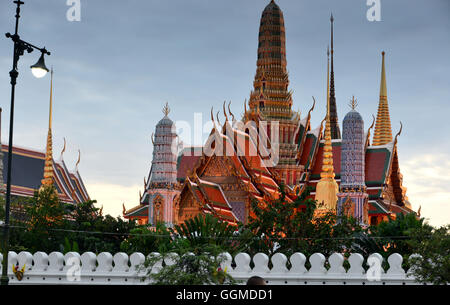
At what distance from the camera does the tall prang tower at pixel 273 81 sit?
4981 cm

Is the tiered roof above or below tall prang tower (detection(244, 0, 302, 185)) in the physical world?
below

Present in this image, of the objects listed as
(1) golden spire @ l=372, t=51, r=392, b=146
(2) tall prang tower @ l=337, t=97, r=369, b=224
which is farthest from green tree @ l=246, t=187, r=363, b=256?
(1) golden spire @ l=372, t=51, r=392, b=146

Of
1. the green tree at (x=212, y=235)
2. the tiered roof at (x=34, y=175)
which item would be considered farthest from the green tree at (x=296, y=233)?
the tiered roof at (x=34, y=175)

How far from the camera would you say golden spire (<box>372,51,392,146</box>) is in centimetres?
5628

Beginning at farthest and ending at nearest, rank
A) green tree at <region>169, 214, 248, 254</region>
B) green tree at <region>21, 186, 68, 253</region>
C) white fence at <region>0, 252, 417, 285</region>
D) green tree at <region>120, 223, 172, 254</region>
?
green tree at <region>21, 186, 68, 253</region>
green tree at <region>120, 223, 172, 254</region>
green tree at <region>169, 214, 248, 254</region>
white fence at <region>0, 252, 417, 285</region>

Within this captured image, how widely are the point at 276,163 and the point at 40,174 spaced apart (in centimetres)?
1357

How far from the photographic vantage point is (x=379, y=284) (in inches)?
686

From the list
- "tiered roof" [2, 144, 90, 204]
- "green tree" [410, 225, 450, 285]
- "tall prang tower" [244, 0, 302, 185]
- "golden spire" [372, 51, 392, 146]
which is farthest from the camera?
"golden spire" [372, 51, 392, 146]

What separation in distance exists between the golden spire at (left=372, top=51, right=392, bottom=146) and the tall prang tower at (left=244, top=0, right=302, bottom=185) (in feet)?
26.9

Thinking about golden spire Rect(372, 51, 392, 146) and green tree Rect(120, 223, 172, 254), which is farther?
golden spire Rect(372, 51, 392, 146)

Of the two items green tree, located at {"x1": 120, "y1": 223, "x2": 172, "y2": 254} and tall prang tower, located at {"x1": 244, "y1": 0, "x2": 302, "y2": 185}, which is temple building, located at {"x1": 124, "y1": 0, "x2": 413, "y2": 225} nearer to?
tall prang tower, located at {"x1": 244, "y1": 0, "x2": 302, "y2": 185}

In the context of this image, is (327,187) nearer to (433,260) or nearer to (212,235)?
(212,235)

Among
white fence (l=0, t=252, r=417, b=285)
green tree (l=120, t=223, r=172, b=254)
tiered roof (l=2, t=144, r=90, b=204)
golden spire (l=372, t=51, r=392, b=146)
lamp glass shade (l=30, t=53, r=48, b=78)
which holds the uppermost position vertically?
golden spire (l=372, t=51, r=392, b=146)

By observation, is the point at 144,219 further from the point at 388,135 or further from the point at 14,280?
the point at 14,280
